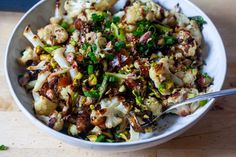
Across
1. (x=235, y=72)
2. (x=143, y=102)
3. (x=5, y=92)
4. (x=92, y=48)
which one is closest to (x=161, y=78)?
(x=143, y=102)

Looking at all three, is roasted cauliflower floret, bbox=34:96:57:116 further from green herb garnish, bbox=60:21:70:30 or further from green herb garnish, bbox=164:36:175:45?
green herb garnish, bbox=164:36:175:45

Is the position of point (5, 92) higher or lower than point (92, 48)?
lower

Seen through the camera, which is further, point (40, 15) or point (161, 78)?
point (40, 15)

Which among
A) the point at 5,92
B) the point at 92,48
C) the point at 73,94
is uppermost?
the point at 92,48

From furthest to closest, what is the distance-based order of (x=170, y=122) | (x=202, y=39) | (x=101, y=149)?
(x=202, y=39) → (x=170, y=122) → (x=101, y=149)

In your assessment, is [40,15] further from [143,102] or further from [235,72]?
[235,72]

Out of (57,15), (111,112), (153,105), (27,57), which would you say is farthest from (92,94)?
(57,15)

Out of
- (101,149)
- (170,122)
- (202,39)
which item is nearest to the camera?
(101,149)
